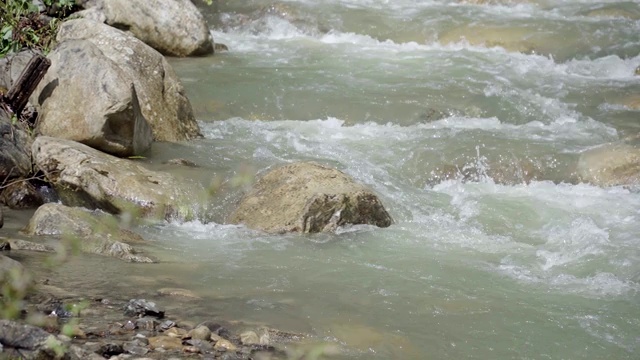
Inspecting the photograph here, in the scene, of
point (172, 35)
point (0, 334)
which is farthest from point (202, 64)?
point (0, 334)

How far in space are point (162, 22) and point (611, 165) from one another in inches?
206

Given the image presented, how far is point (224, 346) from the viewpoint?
12.8 ft

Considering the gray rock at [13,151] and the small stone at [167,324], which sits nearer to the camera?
the small stone at [167,324]

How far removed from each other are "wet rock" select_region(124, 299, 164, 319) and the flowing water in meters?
0.22

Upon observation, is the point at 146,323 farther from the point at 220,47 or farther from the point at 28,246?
the point at 220,47

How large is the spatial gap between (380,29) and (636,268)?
7575mm

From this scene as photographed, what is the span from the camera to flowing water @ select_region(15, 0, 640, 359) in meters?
4.84

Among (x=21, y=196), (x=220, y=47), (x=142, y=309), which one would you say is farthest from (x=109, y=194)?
(x=220, y=47)

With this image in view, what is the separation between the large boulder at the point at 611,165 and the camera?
26.7 feet

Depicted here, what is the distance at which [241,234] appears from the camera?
6230 millimetres

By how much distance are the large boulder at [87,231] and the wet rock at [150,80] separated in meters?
2.05

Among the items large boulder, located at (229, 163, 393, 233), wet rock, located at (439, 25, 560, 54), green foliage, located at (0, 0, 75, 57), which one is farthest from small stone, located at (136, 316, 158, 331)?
wet rock, located at (439, 25, 560, 54)

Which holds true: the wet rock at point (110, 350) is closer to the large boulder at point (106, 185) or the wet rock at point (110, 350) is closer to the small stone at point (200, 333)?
the small stone at point (200, 333)

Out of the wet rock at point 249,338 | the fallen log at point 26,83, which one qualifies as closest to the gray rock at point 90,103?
the fallen log at point 26,83
